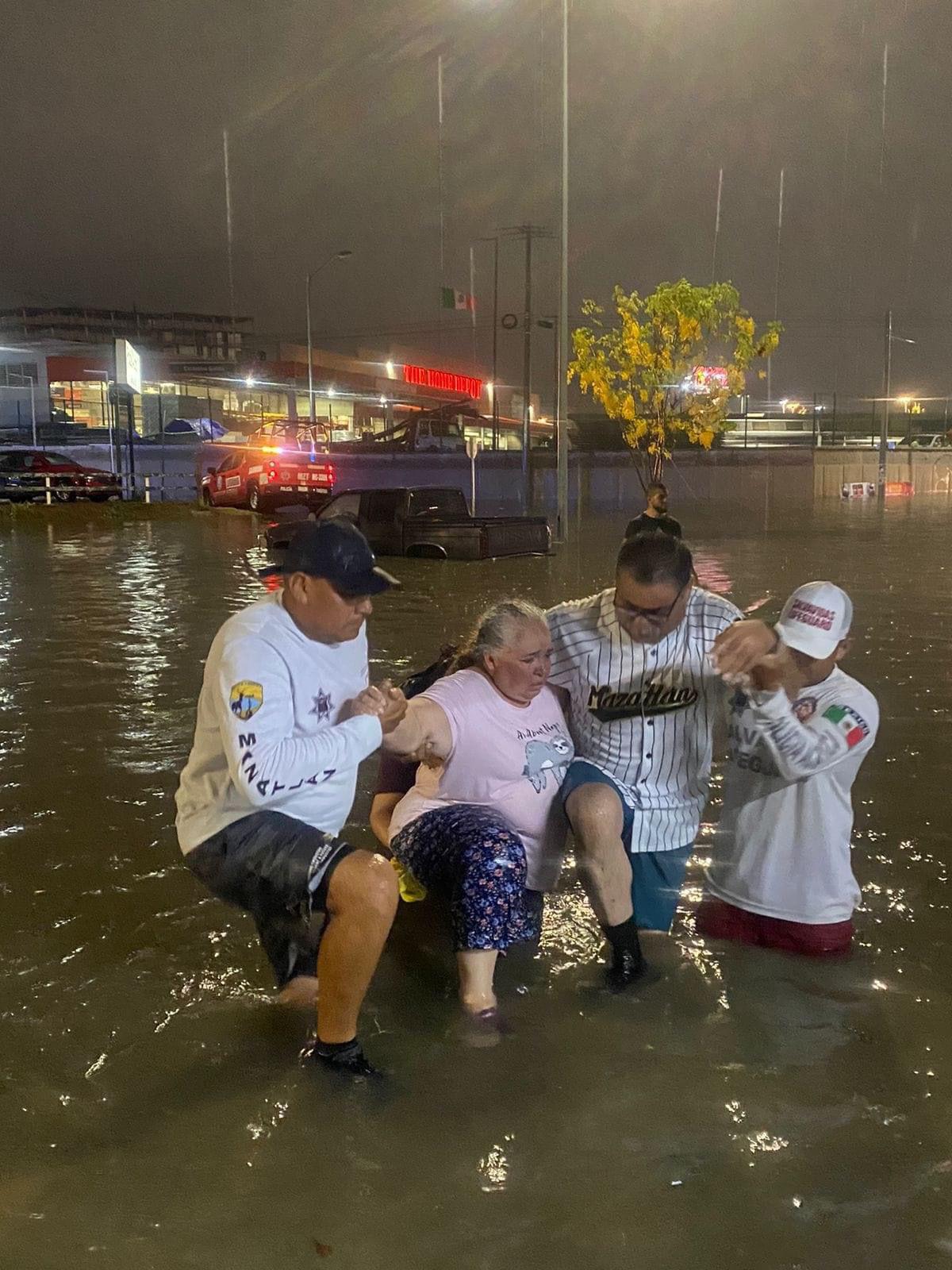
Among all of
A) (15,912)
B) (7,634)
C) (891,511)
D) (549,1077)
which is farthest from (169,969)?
(891,511)

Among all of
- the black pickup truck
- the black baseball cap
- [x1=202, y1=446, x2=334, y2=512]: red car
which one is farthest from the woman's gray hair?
[x1=202, y1=446, x2=334, y2=512]: red car

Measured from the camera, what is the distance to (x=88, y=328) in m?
102

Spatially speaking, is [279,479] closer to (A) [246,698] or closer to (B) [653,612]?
(B) [653,612]

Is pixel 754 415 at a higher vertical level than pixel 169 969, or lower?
higher

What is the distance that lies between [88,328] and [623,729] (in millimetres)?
107894

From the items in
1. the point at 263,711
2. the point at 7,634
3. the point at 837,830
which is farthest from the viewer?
the point at 7,634

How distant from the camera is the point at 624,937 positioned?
12.7 feet

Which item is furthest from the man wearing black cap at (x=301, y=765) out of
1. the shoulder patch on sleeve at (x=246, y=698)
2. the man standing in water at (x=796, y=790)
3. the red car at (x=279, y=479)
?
the red car at (x=279, y=479)

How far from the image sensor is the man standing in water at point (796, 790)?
348cm

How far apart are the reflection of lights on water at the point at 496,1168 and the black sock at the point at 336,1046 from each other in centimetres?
55

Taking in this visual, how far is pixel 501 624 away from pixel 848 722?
120cm

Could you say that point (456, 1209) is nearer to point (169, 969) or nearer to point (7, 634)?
point (169, 969)

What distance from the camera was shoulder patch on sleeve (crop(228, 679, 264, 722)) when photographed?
118 inches

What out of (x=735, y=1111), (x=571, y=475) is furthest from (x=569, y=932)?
Result: (x=571, y=475)
